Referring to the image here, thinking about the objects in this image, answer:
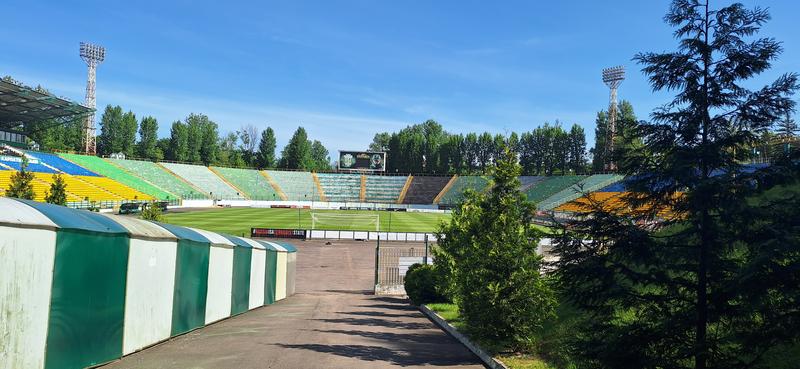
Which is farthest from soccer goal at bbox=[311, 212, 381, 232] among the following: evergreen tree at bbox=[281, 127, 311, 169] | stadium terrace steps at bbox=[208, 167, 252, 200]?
evergreen tree at bbox=[281, 127, 311, 169]

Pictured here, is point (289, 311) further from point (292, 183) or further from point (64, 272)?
point (292, 183)

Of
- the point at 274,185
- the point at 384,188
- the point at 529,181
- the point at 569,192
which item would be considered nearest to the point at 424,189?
the point at 384,188

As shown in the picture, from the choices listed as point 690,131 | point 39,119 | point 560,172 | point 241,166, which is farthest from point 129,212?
point 560,172

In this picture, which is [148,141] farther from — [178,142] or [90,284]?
[90,284]

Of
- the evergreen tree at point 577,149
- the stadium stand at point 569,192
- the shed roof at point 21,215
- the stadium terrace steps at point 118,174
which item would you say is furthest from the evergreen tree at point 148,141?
the shed roof at point 21,215

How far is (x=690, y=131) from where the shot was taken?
6.90 metres

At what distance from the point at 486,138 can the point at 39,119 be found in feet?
338

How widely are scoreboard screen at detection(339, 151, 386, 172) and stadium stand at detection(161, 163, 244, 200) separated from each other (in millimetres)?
27064

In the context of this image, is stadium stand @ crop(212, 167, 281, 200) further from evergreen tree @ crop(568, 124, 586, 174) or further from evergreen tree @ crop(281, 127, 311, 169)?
evergreen tree @ crop(568, 124, 586, 174)

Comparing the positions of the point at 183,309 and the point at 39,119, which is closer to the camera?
the point at 183,309

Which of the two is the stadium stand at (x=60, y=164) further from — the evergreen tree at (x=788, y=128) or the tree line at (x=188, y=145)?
the evergreen tree at (x=788, y=128)

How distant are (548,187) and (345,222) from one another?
4955 cm

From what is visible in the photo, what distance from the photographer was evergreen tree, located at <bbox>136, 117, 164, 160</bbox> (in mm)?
124375

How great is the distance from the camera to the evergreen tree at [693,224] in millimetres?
6270
